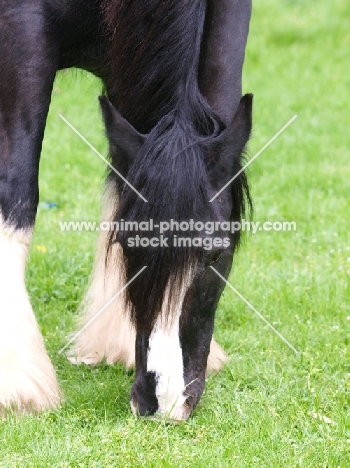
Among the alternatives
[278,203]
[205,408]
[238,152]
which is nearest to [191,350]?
[205,408]

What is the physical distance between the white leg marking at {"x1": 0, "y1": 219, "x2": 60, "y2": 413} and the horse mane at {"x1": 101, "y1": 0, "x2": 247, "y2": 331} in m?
0.54

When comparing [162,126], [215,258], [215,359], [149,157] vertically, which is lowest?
[215,359]

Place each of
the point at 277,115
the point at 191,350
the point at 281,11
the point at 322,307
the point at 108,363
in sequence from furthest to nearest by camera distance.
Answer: the point at 281,11
the point at 277,115
the point at 322,307
the point at 108,363
the point at 191,350

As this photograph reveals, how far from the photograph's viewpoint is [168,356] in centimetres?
325

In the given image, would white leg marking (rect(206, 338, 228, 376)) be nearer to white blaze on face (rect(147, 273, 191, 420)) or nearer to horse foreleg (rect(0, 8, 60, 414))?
white blaze on face (rect(147, 273, 191, 420))

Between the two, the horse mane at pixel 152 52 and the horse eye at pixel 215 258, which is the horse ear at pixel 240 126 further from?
the horse eye at pixel 215 258

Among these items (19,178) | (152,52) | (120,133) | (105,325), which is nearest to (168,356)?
(120,133)

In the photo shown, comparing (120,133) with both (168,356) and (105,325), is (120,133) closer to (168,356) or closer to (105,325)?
(168,356)

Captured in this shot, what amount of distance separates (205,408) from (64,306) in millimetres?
1646

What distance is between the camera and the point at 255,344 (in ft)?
14.7

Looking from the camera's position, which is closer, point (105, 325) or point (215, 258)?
point (215, 258)

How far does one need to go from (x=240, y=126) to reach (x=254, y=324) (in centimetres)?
178

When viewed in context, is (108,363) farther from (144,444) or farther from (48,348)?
(144,444)

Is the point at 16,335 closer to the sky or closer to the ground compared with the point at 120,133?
closer to the ground
